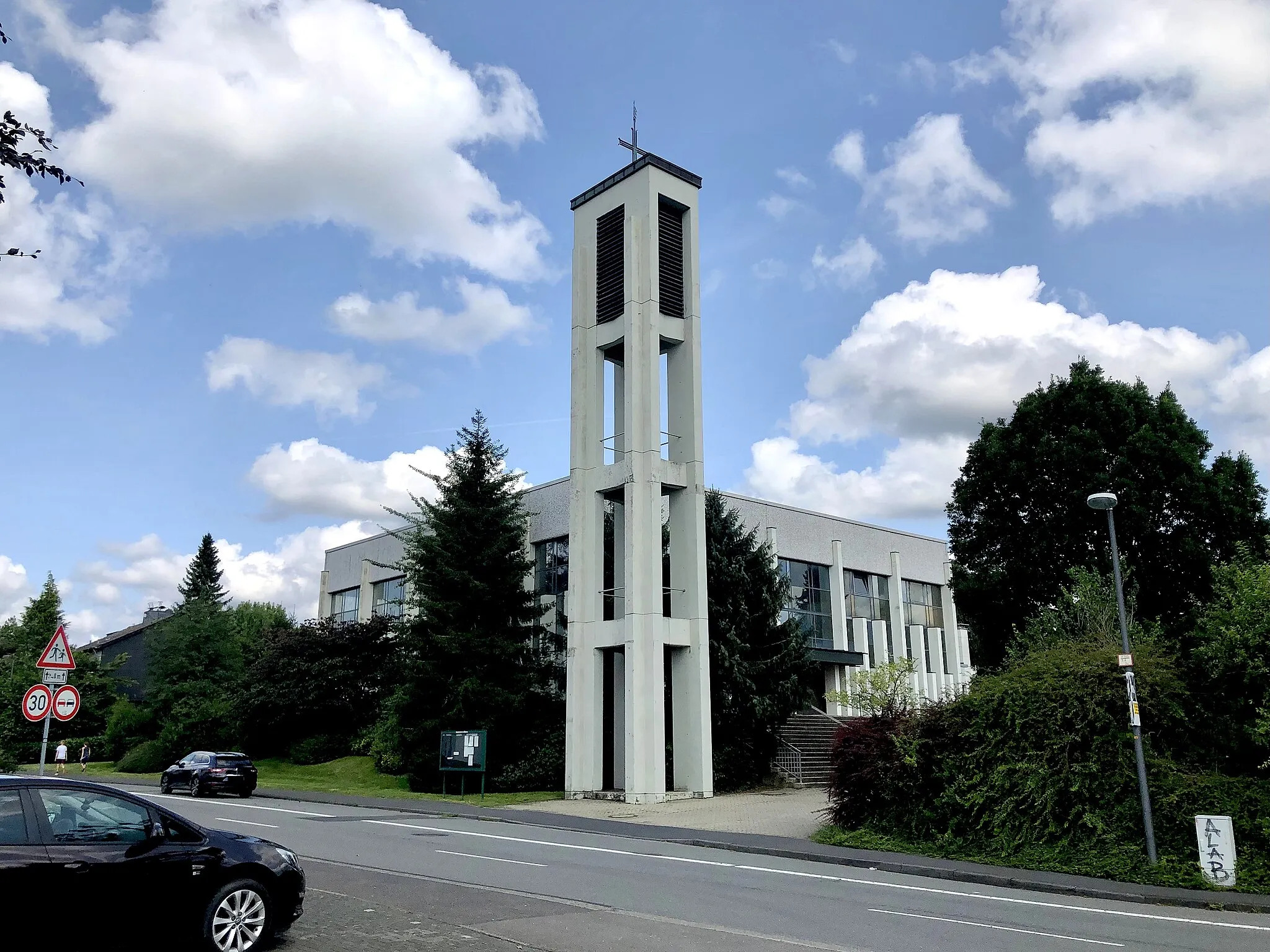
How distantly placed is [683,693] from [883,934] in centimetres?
1957

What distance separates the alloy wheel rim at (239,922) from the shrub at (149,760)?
4177cm

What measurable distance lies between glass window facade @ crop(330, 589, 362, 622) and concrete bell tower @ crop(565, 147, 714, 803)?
88.0 ft

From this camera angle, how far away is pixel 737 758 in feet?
106

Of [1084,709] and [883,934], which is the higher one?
[1084,709]

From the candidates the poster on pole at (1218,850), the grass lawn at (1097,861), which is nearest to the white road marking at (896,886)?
the grass lawn at (1097,861)

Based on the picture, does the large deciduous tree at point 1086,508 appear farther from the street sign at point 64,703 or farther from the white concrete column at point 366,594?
the white concrete column at point 366,594

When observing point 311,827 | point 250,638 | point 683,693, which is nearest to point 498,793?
point 683,693

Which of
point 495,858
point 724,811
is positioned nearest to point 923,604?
point 724,811

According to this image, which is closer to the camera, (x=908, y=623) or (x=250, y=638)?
(x=908, y=623)

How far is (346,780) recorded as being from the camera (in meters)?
37.2

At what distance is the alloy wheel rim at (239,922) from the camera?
319 inches

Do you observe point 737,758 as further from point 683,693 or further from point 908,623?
point 908,623

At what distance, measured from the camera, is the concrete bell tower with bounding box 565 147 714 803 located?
2902 centimetres

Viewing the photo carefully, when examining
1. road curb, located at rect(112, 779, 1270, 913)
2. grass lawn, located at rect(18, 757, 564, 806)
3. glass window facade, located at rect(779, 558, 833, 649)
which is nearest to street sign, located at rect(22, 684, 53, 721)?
road curb, located at rect(112, 779, 1270, 913)
